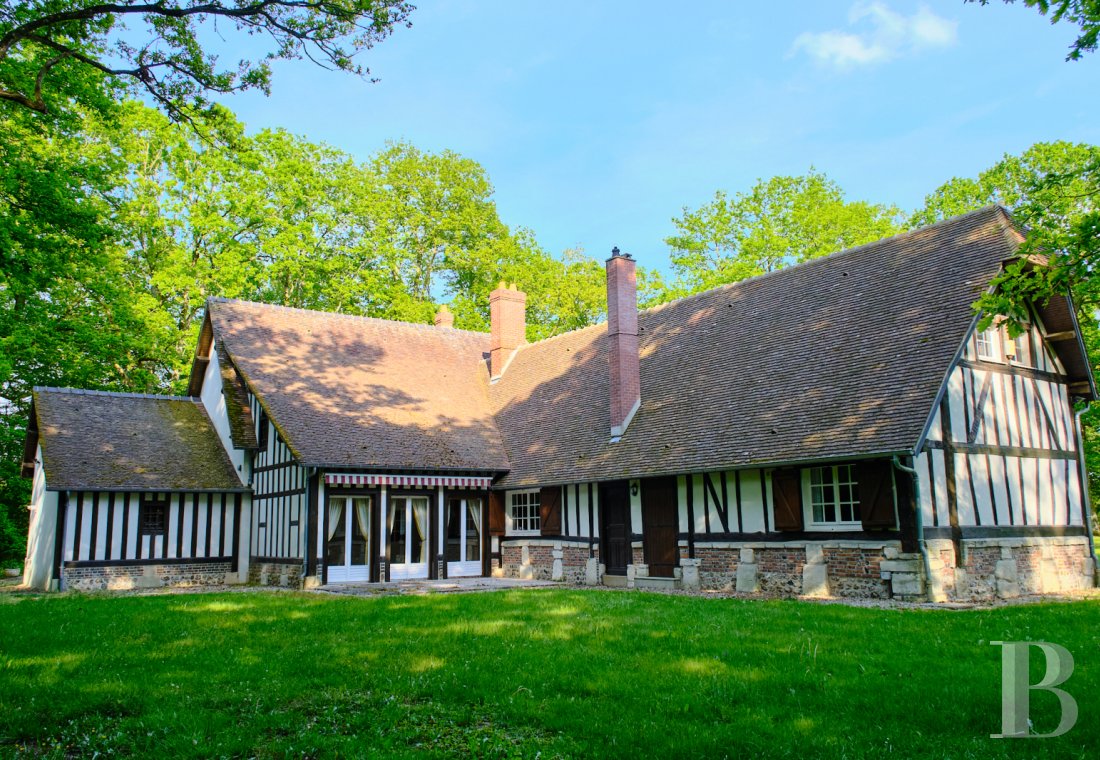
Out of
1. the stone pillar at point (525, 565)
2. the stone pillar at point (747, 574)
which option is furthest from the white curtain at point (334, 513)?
the stone pillar at point (747, 574)

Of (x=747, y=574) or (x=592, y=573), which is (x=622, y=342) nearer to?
(x=592, y=573)

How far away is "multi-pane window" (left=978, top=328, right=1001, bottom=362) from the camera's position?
14.9m

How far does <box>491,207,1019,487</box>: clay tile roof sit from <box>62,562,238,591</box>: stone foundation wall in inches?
283

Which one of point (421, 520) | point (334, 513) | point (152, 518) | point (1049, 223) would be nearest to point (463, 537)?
point (421, 520)

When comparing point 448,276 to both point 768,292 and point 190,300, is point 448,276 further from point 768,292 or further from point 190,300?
point 768,292

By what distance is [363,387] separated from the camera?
69.4 ft

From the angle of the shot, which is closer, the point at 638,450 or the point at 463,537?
the point at 638,450

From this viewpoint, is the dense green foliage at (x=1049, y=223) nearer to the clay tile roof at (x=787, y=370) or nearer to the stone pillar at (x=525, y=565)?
the clay tile roof at (x=787, y=370)

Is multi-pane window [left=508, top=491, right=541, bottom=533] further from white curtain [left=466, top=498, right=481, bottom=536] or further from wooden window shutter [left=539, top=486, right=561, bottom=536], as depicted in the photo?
white curtain [left=466, top=498, right=481, bottom=536]

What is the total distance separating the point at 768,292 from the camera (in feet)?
62.8

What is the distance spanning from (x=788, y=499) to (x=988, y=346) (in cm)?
463

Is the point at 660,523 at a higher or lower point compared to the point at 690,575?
higher

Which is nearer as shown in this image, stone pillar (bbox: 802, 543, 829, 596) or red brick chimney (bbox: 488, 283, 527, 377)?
stone pillar (bbox: 802, 543, 829, 596)

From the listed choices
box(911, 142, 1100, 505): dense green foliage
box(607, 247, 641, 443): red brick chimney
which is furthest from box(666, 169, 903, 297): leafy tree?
box(607, 247, 641, 443): red brick chimney
